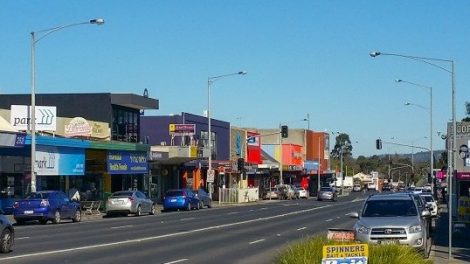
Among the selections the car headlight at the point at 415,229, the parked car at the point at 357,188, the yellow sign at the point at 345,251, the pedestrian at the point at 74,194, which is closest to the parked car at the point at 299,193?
the pedestrian at the point at 74,194

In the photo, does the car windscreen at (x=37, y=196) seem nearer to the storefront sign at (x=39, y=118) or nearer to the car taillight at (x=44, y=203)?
the car taillight at (x=44, y=203)

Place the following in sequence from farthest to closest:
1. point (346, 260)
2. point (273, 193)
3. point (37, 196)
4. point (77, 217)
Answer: point (273, 193), point (77, 217), point (37, 196), point (346, 260)

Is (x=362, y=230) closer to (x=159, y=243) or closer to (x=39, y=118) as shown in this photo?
(x=159, y=243)

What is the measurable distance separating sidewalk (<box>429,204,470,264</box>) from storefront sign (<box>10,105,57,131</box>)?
24.6 metres

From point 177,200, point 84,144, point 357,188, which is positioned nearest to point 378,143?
point 177,200

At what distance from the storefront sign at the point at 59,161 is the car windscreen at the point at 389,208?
28.6 m

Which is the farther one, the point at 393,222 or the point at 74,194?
the point at 74,194

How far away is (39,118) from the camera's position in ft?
160

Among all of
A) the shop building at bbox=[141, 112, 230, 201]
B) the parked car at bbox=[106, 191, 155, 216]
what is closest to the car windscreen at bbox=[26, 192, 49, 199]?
the parked car at bbox=[106, 191, 155, 216]

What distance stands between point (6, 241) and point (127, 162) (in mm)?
37406

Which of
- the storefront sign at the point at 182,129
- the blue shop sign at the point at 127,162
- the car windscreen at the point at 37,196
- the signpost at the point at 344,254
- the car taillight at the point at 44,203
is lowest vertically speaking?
the car taillight at the point at 44,203

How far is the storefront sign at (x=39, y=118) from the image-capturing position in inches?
1919

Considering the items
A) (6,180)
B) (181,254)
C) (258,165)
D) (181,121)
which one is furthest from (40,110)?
(258,165)

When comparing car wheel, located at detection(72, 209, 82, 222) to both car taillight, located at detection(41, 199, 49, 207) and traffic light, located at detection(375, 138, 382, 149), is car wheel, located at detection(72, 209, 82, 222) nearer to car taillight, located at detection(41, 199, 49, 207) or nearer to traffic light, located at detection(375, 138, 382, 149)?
car taillight, located at detection(41, 199, 49, 207)
